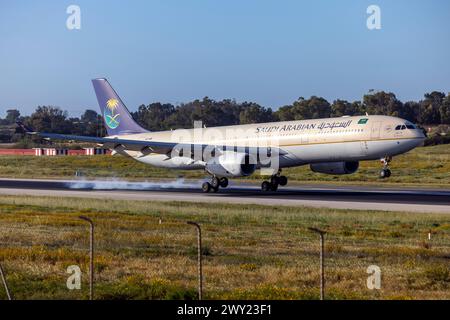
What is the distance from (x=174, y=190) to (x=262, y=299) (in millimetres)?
40768

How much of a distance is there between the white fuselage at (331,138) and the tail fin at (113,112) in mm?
10614

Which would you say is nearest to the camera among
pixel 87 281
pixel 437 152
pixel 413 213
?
pixel 87 281

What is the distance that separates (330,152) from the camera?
48344 millimetres

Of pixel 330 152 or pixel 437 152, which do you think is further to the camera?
pixel 437 152

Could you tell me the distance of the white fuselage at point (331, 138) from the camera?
154ft

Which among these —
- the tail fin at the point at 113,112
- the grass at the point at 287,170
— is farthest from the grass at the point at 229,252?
the grass at the point at 287,170

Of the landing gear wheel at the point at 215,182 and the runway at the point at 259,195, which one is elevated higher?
the landing gear wheel at the point at 215,182

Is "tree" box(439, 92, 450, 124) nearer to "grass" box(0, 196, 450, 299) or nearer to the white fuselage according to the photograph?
the white fuselage

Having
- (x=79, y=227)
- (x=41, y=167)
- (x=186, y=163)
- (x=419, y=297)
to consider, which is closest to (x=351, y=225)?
(x=79, y=227)

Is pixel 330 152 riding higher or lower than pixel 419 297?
higher

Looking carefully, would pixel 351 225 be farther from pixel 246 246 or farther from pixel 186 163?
pixel 186 163

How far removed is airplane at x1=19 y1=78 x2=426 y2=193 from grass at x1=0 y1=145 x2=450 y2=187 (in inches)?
627

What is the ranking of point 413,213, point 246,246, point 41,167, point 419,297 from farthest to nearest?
point 41,167
point 413,213
point 246,246
point 419,297

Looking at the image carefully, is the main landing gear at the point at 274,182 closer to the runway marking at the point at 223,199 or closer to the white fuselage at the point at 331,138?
the white fuselage at the point at 331,138
